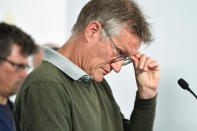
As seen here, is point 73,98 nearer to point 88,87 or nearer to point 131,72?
point 88,87

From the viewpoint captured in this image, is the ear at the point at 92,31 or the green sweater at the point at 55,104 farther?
the ear at the point at 92,31

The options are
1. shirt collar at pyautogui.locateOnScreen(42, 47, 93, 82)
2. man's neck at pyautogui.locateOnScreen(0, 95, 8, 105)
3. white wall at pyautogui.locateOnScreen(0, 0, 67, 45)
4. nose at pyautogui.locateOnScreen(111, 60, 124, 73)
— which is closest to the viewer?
shirt collar at pyautogui.locateOnScreen(42, 47, 93, 82)

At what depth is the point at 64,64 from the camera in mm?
893

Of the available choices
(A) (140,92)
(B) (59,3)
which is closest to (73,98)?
(A) (140,92)

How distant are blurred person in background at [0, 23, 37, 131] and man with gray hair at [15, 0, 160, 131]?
75cm

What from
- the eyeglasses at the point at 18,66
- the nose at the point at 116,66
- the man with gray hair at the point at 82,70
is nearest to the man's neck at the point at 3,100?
the eyeglasses at the point at 18,66

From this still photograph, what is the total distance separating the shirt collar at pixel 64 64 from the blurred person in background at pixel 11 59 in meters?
Answer: 0.79

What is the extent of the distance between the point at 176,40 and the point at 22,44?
92cm

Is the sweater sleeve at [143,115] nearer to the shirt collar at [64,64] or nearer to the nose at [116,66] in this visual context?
the nose at [116,66]

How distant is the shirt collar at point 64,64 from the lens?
0.89 metres

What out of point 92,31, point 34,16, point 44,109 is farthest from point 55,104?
point 34,16

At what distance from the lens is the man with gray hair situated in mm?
768

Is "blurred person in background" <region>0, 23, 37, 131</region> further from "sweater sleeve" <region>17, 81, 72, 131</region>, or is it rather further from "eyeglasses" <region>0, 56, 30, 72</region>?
"sweater sleeve" <region>17, 81, 72, 131</region>

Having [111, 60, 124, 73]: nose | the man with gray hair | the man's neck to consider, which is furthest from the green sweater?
the man's neck
